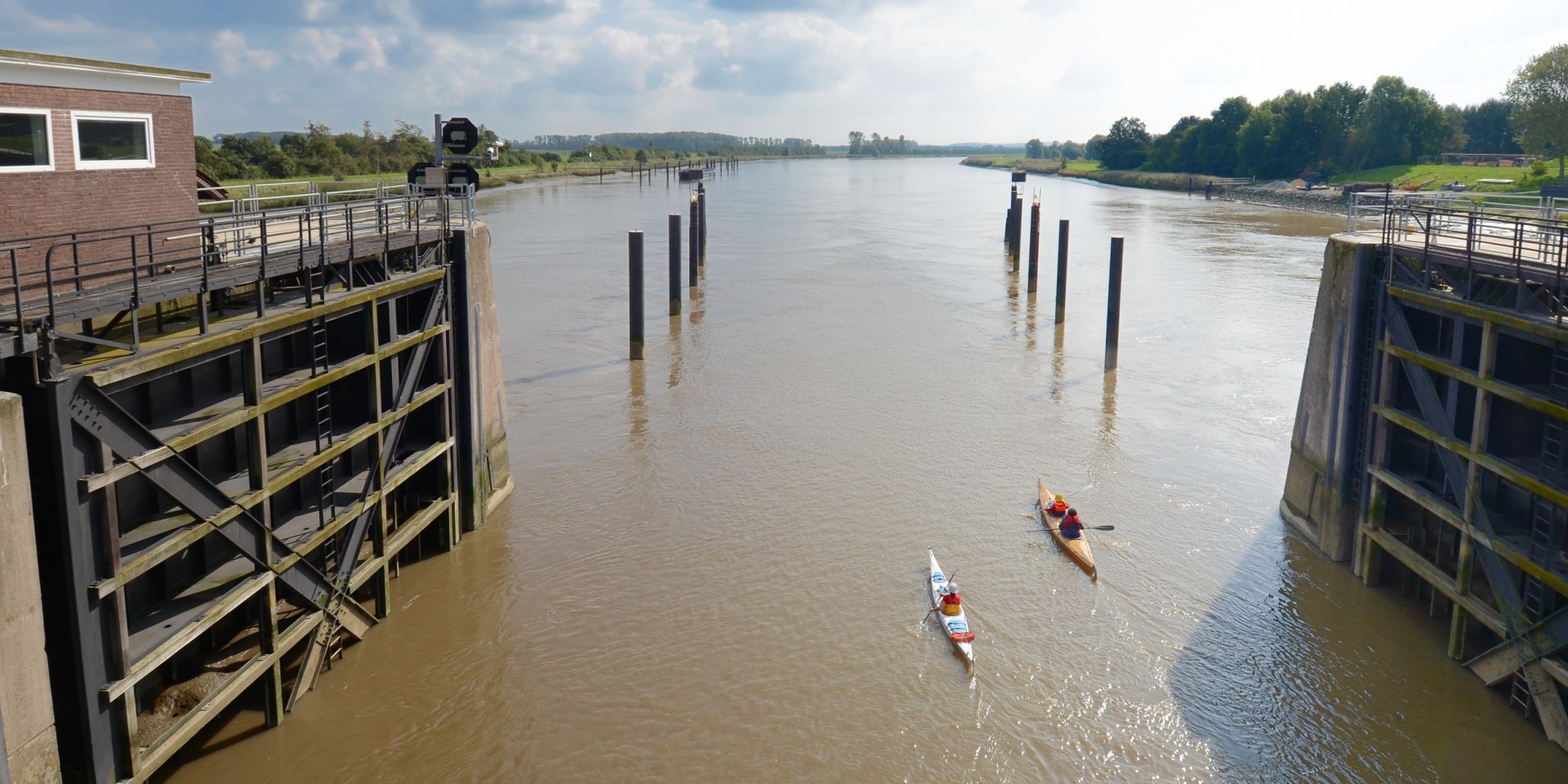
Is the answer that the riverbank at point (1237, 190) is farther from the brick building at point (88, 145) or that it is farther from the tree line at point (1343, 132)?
the brick building at point (88, 145)

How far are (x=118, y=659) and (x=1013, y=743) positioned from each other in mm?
10071

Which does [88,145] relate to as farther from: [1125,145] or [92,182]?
[1125,145]

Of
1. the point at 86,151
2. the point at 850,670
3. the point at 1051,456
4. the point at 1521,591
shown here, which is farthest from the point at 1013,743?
the point at 86,151

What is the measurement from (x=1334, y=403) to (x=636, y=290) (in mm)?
20274

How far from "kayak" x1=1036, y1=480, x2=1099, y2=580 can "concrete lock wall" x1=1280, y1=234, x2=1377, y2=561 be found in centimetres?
401

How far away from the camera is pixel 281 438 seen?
50.3ft

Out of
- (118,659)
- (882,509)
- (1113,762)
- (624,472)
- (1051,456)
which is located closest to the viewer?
(118,659)

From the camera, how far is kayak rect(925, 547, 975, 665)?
16.1m

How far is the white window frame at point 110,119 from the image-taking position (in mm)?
14836

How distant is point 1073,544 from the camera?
19641 millimetres

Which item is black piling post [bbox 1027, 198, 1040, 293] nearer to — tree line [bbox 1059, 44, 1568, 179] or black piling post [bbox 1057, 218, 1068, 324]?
black piling post [bbox 1057, 218, 1068, 324]

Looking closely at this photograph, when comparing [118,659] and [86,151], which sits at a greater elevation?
[86,151]

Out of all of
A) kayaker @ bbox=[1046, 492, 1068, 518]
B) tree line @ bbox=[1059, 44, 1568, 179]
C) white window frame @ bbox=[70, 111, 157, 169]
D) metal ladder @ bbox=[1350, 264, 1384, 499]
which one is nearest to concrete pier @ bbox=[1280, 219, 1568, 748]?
metal ladder @ bbox=[1350, 264, 1384, 499]

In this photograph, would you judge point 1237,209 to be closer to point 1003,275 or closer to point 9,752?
point 1003,275
